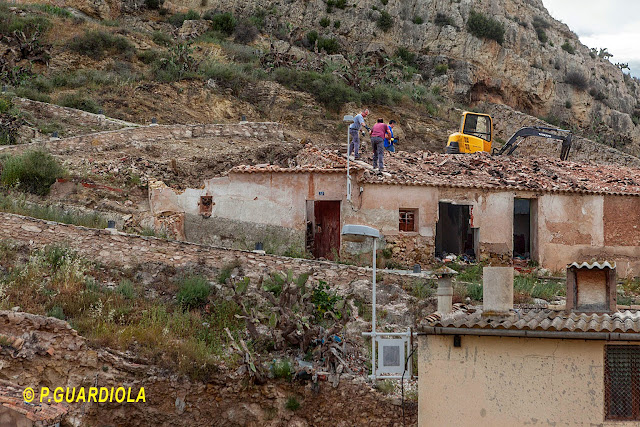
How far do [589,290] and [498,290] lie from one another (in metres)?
1.59

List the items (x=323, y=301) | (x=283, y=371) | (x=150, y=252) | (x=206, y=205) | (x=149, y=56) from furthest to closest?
(x=149, y=56) → (x=206, y=205) → (x=150, y=252) → (x=323, y=301) → (x=283, y=371)

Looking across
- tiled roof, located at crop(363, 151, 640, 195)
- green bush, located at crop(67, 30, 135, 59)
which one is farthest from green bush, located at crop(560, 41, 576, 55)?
green bush, located at crop(67, 30, 135, 59)

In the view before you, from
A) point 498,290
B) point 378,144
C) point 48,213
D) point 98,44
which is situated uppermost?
point 98,44

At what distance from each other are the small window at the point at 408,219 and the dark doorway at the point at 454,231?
171cm

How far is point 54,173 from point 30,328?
371 inches

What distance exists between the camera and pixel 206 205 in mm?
23094

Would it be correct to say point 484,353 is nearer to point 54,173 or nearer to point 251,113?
point 54,173

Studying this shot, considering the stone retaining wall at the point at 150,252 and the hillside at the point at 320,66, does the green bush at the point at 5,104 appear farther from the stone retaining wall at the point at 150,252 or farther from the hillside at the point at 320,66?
the stone retaining wall at the point at 150,252

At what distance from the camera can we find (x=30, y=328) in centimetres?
1536

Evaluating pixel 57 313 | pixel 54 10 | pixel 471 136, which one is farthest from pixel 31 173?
pixel 54 10

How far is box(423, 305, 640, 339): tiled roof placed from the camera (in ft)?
38.8

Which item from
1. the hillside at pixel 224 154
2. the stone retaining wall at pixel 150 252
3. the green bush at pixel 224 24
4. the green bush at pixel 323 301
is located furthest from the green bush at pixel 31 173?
the green bush at pixel 224 24

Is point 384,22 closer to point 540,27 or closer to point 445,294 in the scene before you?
point 540,27

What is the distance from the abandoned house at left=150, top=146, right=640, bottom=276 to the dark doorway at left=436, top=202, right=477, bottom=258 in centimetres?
12
